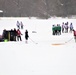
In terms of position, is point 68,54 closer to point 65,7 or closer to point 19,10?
point 65,7

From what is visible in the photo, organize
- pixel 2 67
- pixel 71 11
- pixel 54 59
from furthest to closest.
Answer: pixel 71 11 → pixel 54 59 → pixel 2 67

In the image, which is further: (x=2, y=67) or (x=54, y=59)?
(x=54, y=59)

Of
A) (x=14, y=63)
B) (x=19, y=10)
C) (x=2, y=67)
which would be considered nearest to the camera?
(x=2, y=67)

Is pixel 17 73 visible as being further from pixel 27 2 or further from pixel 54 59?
pixel 27 2

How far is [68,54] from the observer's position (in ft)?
55.7

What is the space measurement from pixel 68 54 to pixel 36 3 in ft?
254

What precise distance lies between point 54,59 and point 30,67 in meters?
2.24

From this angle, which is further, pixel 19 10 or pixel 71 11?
pixel 19 10

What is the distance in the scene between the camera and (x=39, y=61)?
14.9 metres

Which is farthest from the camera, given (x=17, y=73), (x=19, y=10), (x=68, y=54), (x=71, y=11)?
(x=19, y=10)

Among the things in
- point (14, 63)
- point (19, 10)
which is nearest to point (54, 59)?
point (14, 63)

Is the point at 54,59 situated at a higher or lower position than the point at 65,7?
lower

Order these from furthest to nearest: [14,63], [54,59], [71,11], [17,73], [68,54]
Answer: [71,11], [68,54], [54,59], [14,63], [17,73]

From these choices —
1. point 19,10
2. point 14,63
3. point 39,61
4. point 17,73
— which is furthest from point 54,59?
point 19,10
